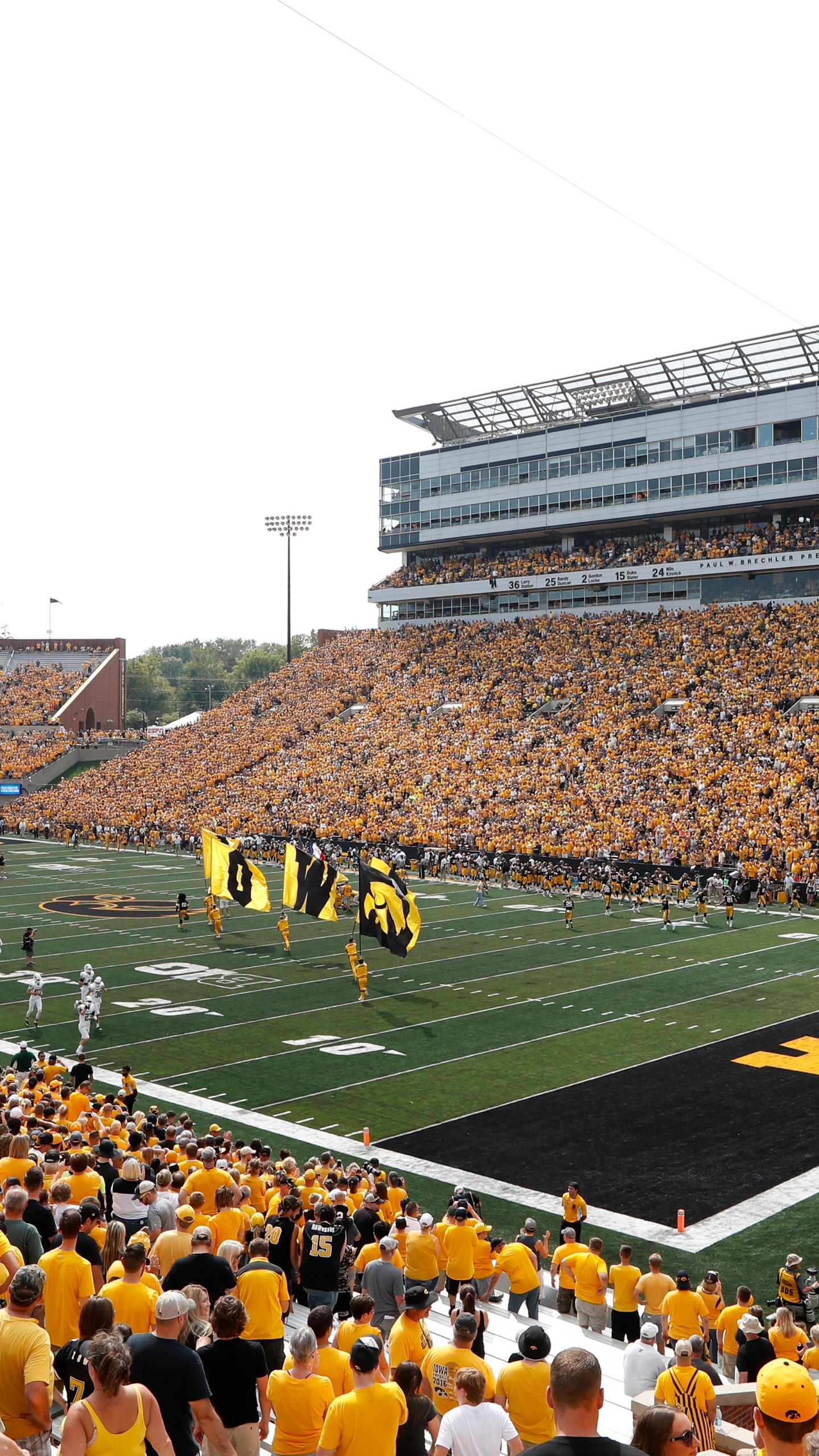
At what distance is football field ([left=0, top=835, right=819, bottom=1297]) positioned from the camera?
14.7 meters

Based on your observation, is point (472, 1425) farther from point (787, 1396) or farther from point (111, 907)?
point (111, 907)

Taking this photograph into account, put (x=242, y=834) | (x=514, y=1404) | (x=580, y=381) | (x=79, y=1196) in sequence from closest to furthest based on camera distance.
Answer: (x=514, y=1404)
(x=79, y=1196)
(x=242, y=834)
(x=580, y=381)

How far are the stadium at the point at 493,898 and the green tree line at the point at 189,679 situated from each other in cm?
4946

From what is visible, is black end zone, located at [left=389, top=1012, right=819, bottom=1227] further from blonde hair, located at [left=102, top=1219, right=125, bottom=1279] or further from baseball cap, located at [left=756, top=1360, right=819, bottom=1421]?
baseball cap, located at [left=756, top=1360, right=819, bottom=1421]

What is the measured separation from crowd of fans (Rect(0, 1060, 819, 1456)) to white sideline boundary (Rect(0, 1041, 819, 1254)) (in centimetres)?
62

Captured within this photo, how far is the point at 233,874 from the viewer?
30.6 m

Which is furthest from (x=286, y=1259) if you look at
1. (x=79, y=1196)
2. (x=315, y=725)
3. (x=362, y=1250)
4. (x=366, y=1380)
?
(x=315, y=725)

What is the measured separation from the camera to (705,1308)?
382 inches

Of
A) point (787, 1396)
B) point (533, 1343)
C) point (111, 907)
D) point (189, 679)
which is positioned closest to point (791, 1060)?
point (533, 1343)

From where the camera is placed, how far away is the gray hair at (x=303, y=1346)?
5.82 meters

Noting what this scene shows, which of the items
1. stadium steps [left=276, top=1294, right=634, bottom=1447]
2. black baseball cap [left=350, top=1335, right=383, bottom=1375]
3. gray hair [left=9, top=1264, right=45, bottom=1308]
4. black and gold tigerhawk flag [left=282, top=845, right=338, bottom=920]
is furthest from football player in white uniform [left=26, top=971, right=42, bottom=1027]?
black baseball cap [left=350, top=1335, right=383, bottom=1375]

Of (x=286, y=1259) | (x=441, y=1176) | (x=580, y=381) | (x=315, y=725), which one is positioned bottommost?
(x=441, y=1176)

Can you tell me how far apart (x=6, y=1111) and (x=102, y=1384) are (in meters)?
8.15

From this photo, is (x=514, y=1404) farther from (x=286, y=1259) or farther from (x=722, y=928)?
(x=722, y=928)
